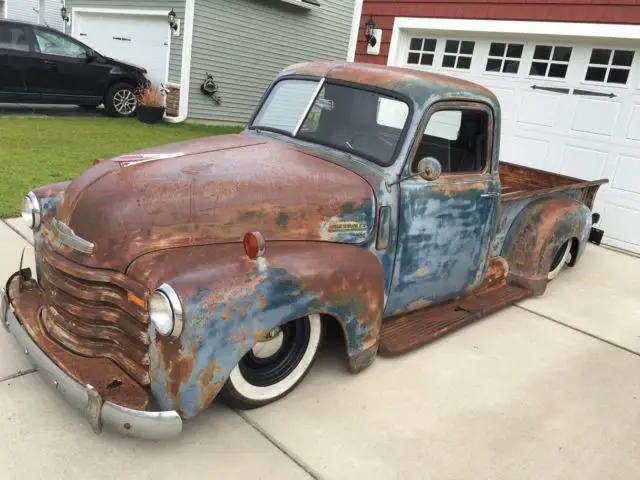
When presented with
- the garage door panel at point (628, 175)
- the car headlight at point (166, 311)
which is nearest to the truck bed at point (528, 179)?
the garage door panel at point (628, 175)

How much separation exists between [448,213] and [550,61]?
4478 mm

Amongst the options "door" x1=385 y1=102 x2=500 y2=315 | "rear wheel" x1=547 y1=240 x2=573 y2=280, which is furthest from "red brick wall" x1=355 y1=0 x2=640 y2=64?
"door" x1=385 y1=102 x2=500 y2=315

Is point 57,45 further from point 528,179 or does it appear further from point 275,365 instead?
point 275,365

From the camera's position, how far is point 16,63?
985 cm

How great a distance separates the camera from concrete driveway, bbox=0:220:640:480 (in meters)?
2.50

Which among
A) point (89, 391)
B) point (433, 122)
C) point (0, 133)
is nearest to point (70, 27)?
point (0, 133)

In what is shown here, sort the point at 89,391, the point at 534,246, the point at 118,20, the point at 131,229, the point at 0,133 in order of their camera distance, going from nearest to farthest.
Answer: the point at 89,391, the point at 131,229, the point at 534,246, the point at 0,133, the point at 118,20

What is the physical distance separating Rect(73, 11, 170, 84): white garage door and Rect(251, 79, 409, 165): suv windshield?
9467 millimetres

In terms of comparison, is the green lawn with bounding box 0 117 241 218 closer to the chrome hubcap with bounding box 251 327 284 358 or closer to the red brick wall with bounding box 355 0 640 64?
the chrome hubcap with bounding box 251 327 284 358

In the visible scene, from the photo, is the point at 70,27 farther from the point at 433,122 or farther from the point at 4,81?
the point at 433,122

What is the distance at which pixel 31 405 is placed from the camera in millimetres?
2756

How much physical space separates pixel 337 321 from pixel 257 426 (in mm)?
680

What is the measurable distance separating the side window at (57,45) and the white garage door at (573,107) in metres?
7.02

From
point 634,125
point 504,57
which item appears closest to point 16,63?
point 504,57
